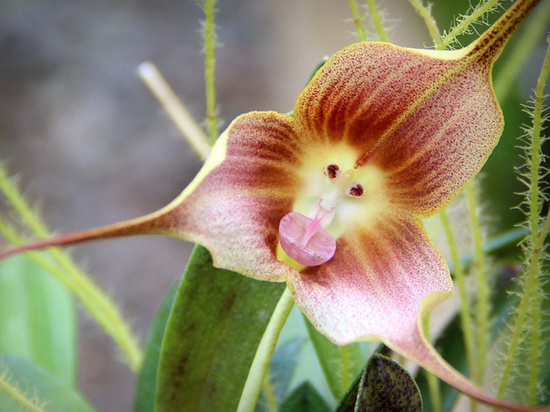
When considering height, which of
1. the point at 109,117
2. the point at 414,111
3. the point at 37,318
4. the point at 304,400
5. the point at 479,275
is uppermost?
the point at 414,111

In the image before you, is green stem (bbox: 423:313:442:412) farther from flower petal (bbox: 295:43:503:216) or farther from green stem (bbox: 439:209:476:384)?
flower petal (bbox: 295:43:503:216)

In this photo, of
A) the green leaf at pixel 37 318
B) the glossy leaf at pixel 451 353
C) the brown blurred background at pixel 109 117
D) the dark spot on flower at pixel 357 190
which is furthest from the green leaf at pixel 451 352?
the brown blurred background at pixel 109 117

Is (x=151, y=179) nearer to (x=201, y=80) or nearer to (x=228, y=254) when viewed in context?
(x=201, y=80)

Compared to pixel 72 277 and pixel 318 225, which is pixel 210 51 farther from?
pixel 72 277

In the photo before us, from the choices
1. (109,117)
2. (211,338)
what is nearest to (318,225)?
(211,338)

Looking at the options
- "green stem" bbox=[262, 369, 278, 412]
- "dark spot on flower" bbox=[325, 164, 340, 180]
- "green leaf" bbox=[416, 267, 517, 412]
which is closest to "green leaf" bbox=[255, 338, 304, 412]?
"green stem" bbox=[262, 369, 278, 412]

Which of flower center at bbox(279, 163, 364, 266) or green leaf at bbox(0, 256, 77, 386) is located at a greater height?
flower center at bbox(279, 163, 364, 266)

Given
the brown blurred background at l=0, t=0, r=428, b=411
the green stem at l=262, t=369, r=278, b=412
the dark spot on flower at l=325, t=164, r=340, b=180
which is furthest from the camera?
the brown blurred background at l=0, t=0, r=428, b=411

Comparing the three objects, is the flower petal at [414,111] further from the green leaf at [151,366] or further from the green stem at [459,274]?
the green leaf at [151,366]
